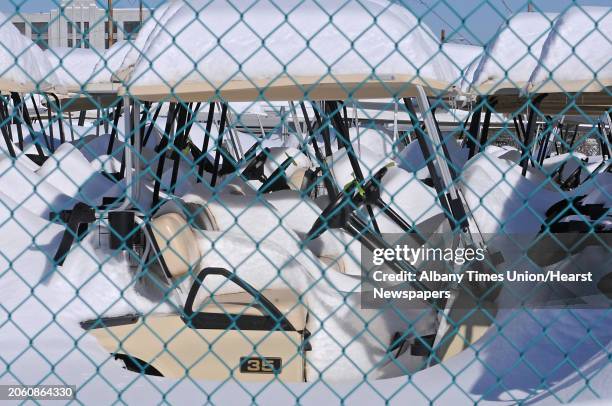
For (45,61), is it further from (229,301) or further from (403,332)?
(403,332)

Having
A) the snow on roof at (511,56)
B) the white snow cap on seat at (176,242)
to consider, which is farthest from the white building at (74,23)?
the snow on roof at (511,56)

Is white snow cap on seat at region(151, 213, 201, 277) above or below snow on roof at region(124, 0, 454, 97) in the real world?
below

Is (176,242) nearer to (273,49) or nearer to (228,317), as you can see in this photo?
(228,317)

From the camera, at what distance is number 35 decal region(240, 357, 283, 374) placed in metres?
3.84

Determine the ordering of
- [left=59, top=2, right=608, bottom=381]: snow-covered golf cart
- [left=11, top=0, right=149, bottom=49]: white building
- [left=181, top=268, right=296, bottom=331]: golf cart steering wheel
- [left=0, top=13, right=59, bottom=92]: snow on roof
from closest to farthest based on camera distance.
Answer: [left=11, top=0, right=149, bottom=49]: white building, [left=59, top=2, right=608, bottom=381]: snow-covered golf cart, [left=181, top=268, right=296, bottom=331]: golf cart steering wheel, [left=0, top=13, right=59, bottom=92]: snow on roof

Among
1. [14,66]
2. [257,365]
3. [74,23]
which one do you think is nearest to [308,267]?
[257,365]

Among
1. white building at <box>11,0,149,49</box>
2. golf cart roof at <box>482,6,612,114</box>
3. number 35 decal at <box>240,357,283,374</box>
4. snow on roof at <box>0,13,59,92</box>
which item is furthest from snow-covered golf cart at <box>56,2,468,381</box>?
snow on roof at <box>0,13,59,92</box>

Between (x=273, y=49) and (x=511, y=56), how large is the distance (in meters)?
3.30

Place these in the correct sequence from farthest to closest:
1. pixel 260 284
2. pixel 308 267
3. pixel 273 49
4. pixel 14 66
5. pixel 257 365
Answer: pixel 14 66, pixel 308 267, pixel 260 284, pixel 257 365, pixel 273 49

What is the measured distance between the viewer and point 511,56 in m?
6.21

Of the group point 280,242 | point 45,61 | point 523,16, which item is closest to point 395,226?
point 280,242

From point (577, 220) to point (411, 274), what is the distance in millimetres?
1546

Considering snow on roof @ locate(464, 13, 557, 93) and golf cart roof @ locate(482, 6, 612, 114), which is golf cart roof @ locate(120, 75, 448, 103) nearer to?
golf cart roof @ locate(482, 6, 612, 114)

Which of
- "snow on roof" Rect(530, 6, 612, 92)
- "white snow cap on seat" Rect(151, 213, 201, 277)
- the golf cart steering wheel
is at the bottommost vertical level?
the golf cart steering wheel
